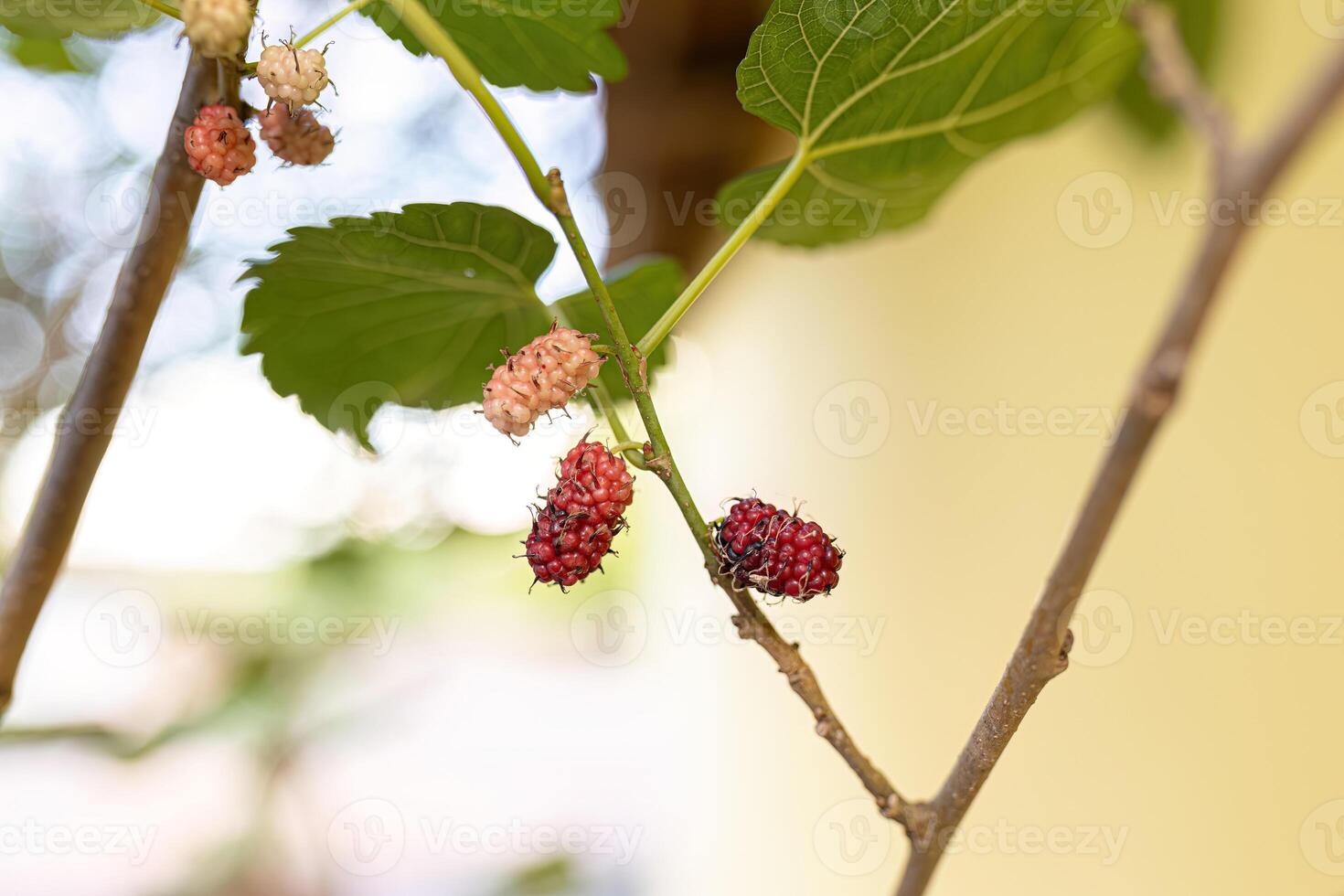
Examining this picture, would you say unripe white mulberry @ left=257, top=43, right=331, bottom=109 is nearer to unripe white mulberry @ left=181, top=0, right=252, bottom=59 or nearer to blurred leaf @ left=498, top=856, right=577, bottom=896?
unripe white mulberry @ left=181, top=0, right=252, bottom=59

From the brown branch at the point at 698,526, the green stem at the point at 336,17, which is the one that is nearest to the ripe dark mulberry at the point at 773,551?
the brown branch at the point at 698,526

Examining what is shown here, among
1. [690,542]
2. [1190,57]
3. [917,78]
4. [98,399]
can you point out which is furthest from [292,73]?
[690,542]

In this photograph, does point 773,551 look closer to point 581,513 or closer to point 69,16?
point 581,513

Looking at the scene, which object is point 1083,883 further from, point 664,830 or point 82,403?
point 664,830

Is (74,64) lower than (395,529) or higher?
lower

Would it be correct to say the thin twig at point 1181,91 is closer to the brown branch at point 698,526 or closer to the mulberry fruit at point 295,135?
the brown branch at point 698,526

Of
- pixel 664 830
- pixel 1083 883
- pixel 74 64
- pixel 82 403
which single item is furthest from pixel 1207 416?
pixel 664 830
